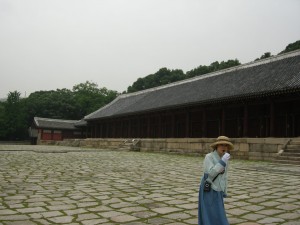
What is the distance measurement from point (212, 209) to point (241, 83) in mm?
17870

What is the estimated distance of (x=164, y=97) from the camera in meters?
28.2

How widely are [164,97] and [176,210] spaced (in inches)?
921

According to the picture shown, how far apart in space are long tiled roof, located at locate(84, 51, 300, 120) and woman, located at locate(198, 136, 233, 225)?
1243cm

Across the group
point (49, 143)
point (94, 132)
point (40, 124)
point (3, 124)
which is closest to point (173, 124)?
point (94, 132)

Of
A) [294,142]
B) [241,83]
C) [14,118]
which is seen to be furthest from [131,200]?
[14,118]

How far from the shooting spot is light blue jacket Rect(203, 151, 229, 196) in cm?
365

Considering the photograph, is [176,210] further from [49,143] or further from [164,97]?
[49,143]

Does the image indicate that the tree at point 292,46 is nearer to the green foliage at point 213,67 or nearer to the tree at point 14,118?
the green foliage at point 213,67

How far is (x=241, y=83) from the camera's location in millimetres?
20500

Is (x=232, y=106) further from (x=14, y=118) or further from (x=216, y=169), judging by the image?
(x=14, y=118)

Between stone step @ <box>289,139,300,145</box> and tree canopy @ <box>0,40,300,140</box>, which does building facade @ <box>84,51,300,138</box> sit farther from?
tree canopy @ <box>0,40,300,140</box>

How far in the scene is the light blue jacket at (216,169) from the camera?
3.65m

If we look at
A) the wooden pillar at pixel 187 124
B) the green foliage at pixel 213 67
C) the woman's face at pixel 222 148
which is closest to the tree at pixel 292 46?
the green foliage at pixel 213 67

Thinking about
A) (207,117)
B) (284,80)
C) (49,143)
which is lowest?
(49,143)
